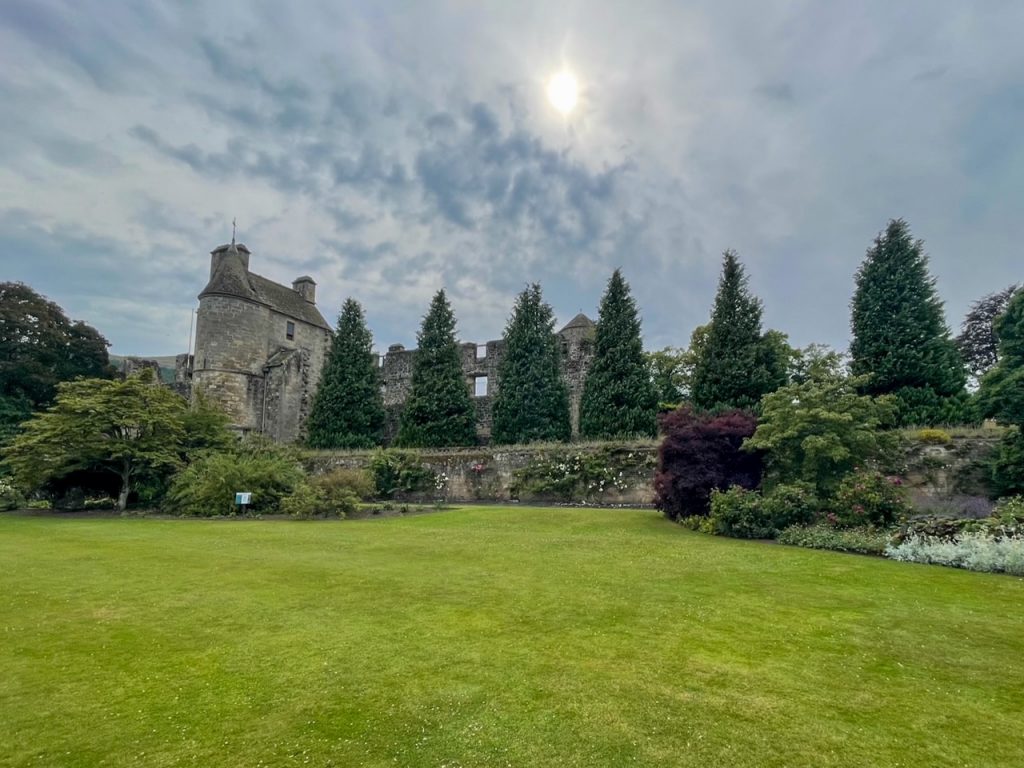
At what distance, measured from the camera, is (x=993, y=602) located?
6504 mm

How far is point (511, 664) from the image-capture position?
4500 millimetres

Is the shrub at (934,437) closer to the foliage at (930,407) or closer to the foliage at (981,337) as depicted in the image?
the foliage at (930,407)

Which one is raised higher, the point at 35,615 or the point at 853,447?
the point at 853,447

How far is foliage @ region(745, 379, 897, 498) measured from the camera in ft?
42.1

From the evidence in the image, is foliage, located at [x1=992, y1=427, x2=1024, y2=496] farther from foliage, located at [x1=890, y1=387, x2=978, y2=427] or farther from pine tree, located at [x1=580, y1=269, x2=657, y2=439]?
pine tree, located at [x1=580, y1=269, x2=657, y2=439]

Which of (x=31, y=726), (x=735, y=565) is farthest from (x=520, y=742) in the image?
(x=735, y=565)

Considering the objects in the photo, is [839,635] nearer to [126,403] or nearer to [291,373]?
[126,403]

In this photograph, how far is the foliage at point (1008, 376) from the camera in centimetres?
1328

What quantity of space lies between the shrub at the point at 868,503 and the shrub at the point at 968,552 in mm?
1609

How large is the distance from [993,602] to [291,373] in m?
32.7

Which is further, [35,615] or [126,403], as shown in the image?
[126,403]

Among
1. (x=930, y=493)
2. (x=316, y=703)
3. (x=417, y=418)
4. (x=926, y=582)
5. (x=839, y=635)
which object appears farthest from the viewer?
(x=417, y=418)

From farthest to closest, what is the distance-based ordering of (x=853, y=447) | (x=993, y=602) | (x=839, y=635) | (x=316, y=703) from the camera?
(x=853, y=447) < (x=993, y=602) < (x=839, y=635) < (x=316, y=703)

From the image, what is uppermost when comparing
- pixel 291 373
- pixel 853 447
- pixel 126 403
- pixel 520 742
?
pixel 291 373
